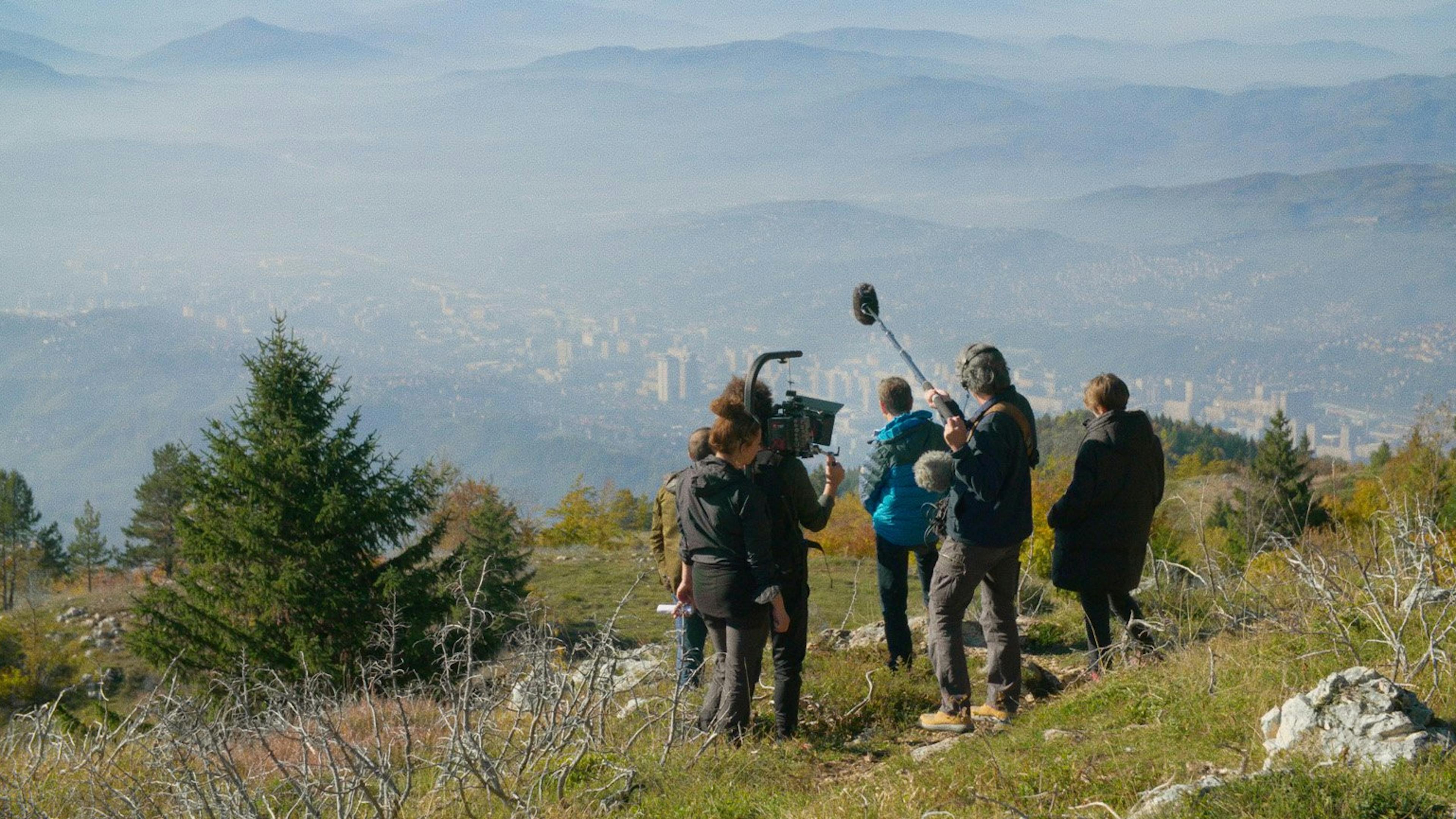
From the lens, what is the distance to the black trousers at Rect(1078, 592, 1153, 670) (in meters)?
6.25

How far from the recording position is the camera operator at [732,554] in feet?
17.0

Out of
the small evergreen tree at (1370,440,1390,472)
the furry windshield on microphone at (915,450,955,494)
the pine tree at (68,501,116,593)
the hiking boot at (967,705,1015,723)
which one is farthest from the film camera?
the small evergreen tree at (1370,440,1390,472)

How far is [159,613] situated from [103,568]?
4828 centimetres

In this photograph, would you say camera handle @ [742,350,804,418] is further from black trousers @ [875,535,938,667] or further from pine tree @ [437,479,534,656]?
pine tree @ [437,479,534,656]

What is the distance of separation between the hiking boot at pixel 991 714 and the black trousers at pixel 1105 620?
81 centimetres

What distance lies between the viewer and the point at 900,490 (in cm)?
646

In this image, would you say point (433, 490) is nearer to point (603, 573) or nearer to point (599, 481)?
point (603, 573)

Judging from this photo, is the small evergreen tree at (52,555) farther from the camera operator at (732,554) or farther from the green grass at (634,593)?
the camera operator at (732,554)

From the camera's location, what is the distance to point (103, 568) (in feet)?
188

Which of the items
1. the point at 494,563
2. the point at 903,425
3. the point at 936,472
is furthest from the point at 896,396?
the point at 494,563

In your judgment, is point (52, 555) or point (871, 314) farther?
point (52, 555)

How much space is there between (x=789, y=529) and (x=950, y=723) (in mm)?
1359

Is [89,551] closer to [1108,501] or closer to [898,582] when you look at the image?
[898,582]

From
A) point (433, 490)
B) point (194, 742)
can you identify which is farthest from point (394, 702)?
point (433, 490)
